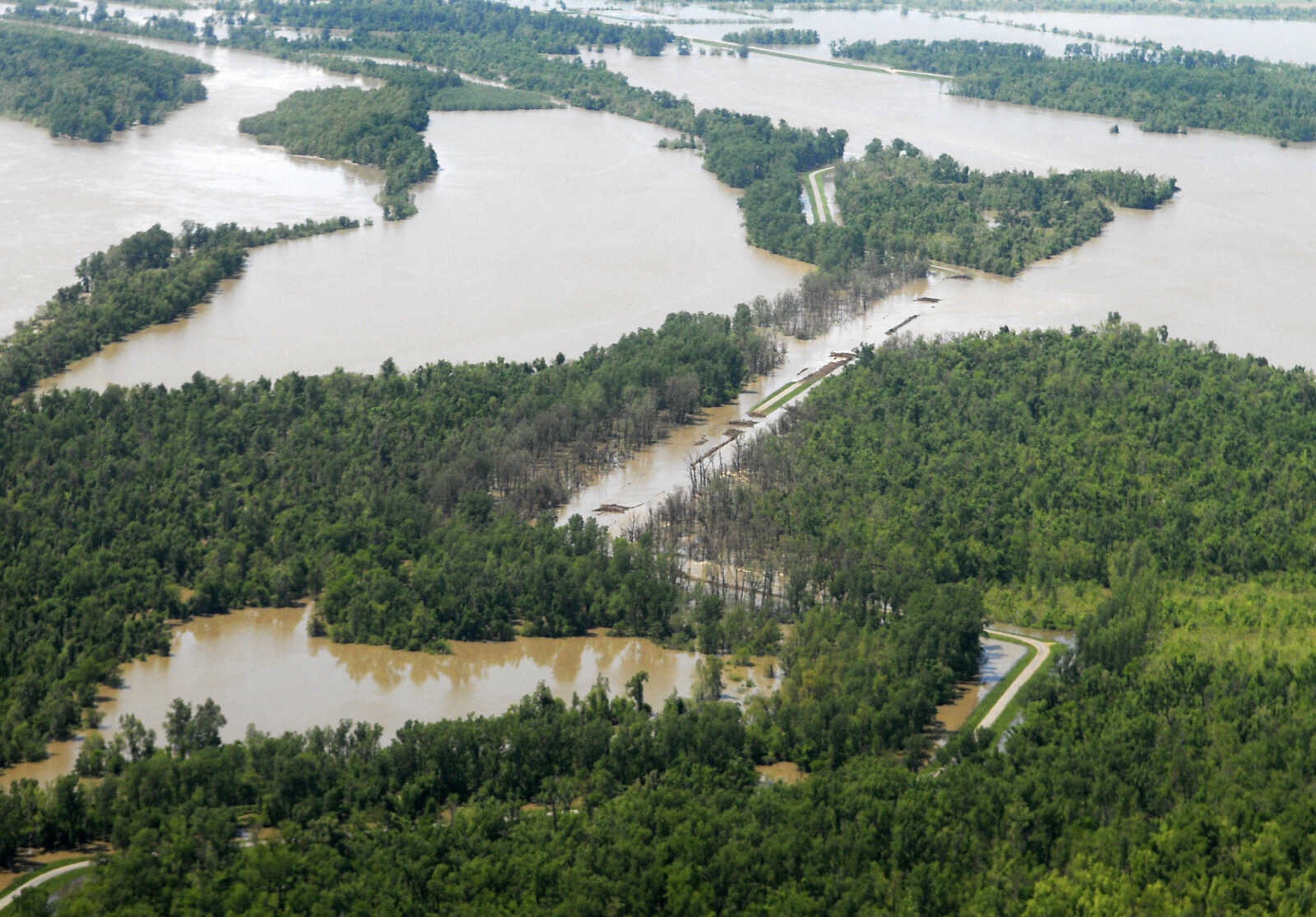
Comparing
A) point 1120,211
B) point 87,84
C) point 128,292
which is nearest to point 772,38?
point 87,84

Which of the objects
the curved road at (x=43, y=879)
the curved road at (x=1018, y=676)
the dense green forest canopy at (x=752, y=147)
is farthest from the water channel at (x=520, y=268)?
the curved road at (x=1018, y=676)

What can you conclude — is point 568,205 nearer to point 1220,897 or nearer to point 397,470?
point 397,470

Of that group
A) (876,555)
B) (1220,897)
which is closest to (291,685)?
(876,555)

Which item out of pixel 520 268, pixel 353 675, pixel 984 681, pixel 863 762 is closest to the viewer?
pixel 863 762

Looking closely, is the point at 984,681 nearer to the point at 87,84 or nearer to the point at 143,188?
the point at 143,188

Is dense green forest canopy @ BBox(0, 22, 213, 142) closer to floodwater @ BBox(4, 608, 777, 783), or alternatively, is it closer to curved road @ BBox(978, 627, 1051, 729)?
floodwater @ BBox(4, 608, 777, 783)

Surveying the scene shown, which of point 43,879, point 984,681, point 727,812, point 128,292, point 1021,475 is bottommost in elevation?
point 43,879
